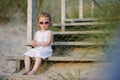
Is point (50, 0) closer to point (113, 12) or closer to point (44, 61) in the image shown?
point (44, 61)

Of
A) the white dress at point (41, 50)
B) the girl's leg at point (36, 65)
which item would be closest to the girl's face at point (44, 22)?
the white dress at point (41, 50)

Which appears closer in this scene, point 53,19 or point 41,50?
point 41,50

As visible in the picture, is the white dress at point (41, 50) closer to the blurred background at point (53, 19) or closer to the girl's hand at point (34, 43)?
the girl's hand at point (34, 43)

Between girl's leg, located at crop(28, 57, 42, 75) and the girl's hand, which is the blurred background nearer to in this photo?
the girl's hand

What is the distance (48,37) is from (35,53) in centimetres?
26

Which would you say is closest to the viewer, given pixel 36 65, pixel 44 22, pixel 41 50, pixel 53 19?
pixel 36 65

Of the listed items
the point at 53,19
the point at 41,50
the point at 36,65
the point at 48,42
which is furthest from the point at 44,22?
the point at 53,19

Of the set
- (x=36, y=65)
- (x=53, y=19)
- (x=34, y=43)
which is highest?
(x=53, y=19)

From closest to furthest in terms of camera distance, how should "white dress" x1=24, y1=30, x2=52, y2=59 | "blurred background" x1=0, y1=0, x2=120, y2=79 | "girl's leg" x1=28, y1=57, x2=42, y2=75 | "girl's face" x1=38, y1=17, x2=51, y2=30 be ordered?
"blurred background" x1=0, y1=0, x2=120, y2=79 < "girl's leg" x1=28, y1=57, x2=42, y2=75 < "white dress" x1=24, y1=30, x2=52, y2=59 < "girl's face" x1=38, y1=17, x2=51, y2=30

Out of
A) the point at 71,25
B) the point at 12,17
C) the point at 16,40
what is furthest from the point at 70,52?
the point at 12,17

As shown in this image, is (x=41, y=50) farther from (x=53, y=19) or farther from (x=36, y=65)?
(x=53, y=19)

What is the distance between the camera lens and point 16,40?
5.40 metres

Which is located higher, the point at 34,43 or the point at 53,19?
the point at 53,19

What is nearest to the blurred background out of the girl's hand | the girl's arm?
the girl's arm
